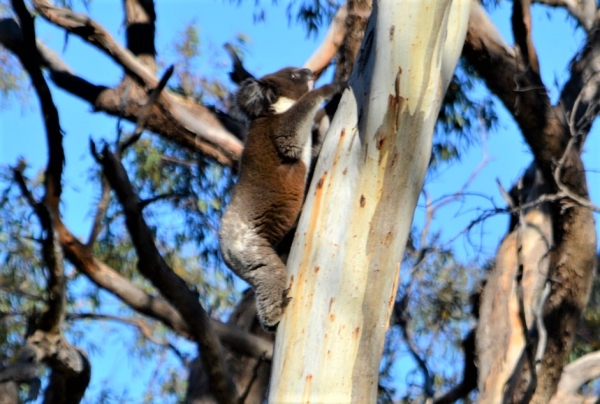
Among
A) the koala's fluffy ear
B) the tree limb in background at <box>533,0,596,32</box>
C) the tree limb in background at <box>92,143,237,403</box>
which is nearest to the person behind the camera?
the tree limb in background at <box>92,143,237,403</box>

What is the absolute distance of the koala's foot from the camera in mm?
2984

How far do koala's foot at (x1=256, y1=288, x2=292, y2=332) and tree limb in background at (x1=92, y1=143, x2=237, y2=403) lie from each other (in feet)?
1.65

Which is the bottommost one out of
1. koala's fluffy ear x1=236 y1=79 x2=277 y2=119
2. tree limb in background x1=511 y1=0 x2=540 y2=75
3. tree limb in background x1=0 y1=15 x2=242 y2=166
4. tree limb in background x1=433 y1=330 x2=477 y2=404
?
tree limb in background x1=433 y1=330 x2=477 y2=404

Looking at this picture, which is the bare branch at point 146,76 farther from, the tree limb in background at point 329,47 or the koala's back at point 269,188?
the koala's back at point 269,188

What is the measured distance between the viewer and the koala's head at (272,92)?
4031mm

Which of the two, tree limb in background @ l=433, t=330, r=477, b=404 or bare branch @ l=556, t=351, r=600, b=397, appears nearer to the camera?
tree limb in background @ l=433, t=330, r=477, b=404

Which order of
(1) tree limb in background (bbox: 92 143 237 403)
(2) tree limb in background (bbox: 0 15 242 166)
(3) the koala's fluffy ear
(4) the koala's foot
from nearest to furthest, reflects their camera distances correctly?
(4) the koala's foot → (1) tree limb in background (bbox: 92 143 237 403) → (3) the koala's fluffy ear → (2) tree limb in background (bbox: 0 15 242 166)

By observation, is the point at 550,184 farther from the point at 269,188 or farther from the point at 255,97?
the point at 269,188

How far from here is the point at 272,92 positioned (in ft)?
13.4

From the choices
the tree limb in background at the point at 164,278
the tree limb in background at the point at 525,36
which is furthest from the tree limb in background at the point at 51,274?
the tree limb in background at the point at 525,36

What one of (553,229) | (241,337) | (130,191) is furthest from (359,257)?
(553,229)

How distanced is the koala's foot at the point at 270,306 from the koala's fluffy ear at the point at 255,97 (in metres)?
1.21

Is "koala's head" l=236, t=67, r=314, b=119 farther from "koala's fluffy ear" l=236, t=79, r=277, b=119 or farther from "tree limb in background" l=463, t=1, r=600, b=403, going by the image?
"tree limb in background" l=463, t=1, r=600, b=403

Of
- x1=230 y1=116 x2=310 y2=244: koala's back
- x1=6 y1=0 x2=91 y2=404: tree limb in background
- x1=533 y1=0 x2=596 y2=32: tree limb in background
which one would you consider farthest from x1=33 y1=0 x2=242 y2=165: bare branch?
x1=533 y1=0 x2=596 y2=32: tree limb in background
